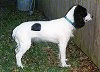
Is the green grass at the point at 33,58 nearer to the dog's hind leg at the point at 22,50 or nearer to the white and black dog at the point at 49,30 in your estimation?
the dog's hind leg at the point at 22,50

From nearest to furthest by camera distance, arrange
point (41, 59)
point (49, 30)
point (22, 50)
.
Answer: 1. point (49, 30)
2. point (22, 50)
3. point (41, 59)

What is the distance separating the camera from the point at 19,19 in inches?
424

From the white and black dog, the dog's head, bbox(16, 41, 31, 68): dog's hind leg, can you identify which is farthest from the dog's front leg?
bbox(16, 41, 31, 68): dog's hind leg

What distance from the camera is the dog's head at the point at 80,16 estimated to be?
19.1 feet

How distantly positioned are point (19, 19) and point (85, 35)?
4.24 meters

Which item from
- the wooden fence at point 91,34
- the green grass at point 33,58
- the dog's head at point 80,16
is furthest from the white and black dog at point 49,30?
the green grass at point 33,58

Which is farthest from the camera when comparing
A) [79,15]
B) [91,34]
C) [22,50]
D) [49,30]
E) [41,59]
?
[41,59]

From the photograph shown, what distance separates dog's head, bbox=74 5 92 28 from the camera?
5824 millimetres

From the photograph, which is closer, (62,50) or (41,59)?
(62,50)

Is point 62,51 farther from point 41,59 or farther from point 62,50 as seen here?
point 41,59

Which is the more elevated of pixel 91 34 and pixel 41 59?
pixel 91 34

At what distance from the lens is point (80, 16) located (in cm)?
585

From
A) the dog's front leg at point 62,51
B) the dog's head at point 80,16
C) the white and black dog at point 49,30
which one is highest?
the dog's head at point 80,16

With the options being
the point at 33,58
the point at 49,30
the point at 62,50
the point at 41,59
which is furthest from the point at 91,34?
the point at 33,58
